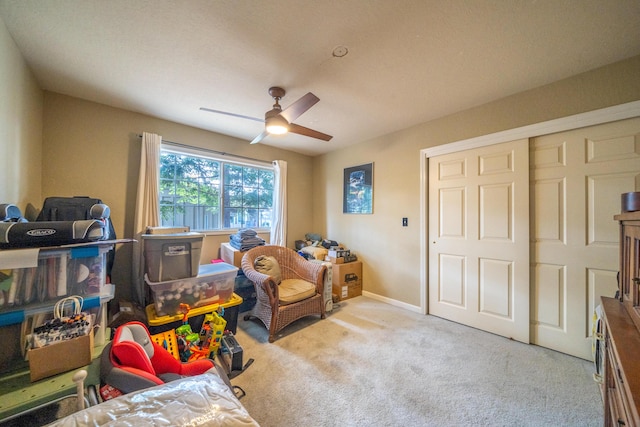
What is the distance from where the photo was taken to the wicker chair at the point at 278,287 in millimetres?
2301

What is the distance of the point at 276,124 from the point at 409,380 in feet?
7.85

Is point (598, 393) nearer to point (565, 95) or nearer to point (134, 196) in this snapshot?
point (565, 95)

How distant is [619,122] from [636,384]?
226 centimetres

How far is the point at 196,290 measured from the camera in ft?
6.88

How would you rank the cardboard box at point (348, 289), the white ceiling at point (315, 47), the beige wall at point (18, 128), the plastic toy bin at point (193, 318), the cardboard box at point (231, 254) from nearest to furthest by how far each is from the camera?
1. the white ceiling at point (315, 47)
2. the beige wall at point (18, 128)
3. the plastic toy bin at point (193, 318)
4. the cardboard box at point (231, 254)
5. the cardboard box at point (348, 289)

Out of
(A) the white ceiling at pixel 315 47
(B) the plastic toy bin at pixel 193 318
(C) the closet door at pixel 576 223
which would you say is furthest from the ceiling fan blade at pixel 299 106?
(C) the closet door at pixel 576 223

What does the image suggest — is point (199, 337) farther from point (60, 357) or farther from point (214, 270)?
point (60, 357)

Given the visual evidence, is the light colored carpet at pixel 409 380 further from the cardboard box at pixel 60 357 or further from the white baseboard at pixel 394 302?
the cardboard box at pixel 60 357

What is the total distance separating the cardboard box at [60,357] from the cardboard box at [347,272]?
8.68 ft

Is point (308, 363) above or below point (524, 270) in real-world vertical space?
below

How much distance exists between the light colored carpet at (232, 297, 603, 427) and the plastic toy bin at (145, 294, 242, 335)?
308 millimetres

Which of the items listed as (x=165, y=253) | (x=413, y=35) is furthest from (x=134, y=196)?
(x=413, y=35)

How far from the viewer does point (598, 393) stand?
1582 mm

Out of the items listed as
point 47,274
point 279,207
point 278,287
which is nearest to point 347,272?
point 278,287
